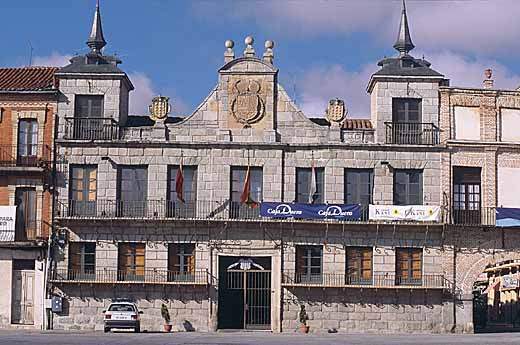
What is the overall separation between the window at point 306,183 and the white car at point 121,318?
951 centimetres

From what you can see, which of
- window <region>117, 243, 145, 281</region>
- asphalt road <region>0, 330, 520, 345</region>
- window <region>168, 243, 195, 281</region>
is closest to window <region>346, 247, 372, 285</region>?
asphalt road <region>0, 330, 520, 345</region>

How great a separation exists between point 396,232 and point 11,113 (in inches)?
754

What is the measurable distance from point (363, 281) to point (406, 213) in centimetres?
376

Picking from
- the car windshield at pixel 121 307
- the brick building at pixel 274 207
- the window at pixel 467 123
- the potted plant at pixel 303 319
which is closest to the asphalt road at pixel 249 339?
the car windshield at pixel 121 307

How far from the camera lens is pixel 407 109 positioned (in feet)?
154

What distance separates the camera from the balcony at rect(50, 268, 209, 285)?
1783 inches

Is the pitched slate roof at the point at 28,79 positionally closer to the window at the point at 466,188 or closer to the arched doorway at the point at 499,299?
the window at the point at 466,188

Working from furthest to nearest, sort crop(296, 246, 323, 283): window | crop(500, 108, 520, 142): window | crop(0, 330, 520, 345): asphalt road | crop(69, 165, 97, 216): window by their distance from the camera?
crop(500, 108, 520, 142): window, crop(69, 165, 97, 216): window, crop(296, 246, 323, 283): window, crop(0, 330, 520, 345): asphalt road

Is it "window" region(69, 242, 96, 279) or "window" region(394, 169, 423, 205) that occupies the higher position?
"window" region(394, 169, 423, 205)

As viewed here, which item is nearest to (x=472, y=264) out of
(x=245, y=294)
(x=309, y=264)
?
(x=309, y=264)

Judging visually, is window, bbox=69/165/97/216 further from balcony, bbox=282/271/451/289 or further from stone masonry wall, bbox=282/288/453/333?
stone masonry wall, bbox=282/288/453/333

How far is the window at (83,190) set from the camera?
45812mm

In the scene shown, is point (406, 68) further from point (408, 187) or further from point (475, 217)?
point (475, 217)

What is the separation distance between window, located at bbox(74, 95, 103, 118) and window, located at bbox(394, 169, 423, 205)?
14.5 meters
